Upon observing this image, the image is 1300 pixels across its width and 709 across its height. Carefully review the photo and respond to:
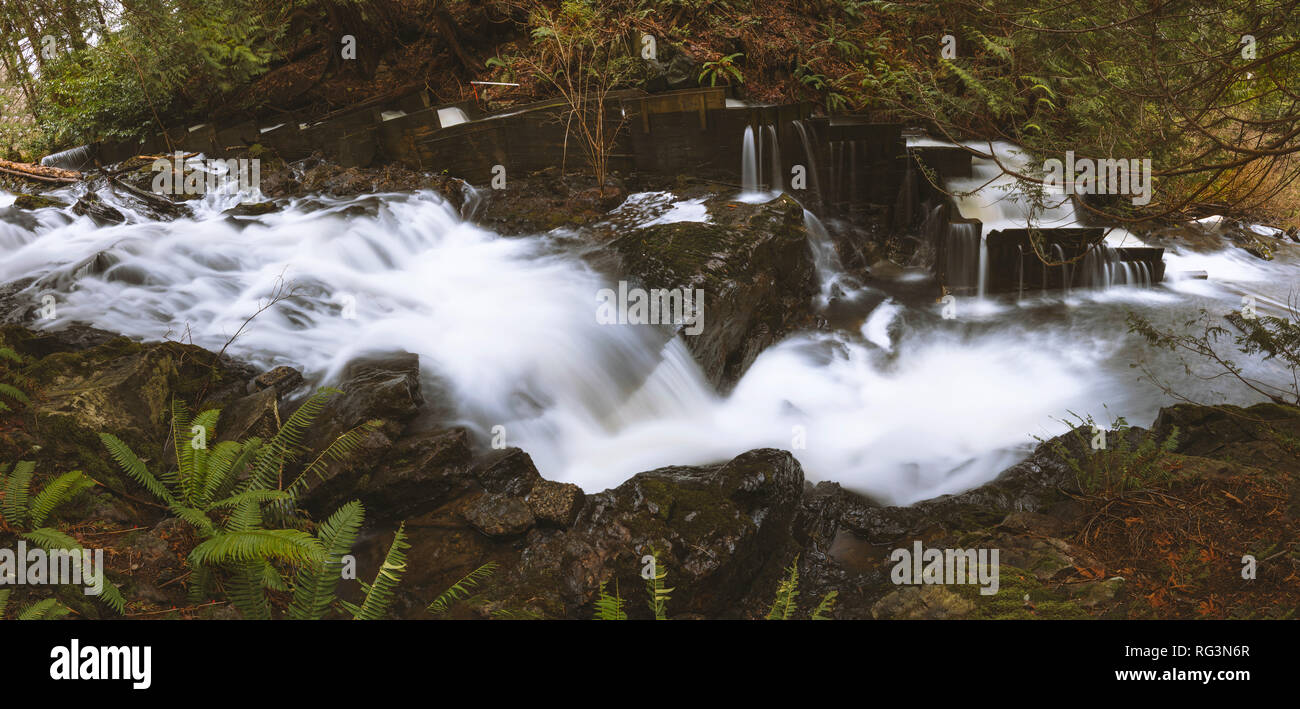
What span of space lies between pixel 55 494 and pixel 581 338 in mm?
5018

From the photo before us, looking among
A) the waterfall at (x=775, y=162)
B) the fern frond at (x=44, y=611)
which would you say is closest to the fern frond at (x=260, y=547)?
the fern frond at (x=44, y=611)

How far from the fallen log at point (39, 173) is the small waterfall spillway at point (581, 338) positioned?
46 cm

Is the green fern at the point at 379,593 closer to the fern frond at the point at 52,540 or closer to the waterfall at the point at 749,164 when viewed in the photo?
the fern frond at the point at 52,540

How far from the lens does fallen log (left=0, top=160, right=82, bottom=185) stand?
10.9 m

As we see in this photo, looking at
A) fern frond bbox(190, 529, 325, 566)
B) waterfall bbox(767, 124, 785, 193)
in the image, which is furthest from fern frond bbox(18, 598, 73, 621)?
waterfall bbox(767, 124, 785, 193)

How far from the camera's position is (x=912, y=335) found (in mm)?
9820

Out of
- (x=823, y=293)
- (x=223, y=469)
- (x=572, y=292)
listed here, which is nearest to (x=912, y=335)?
(x=823, y=293)

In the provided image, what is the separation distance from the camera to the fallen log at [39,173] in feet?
35.9

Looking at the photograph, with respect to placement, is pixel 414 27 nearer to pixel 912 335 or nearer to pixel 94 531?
pixel 912 335

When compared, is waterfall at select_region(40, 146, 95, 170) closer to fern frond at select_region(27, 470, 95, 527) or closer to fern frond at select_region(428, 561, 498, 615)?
fern frond at select_region(27, 470, 95, 527)

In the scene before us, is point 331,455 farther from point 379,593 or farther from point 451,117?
point 451,117

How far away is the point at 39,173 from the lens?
1124cm

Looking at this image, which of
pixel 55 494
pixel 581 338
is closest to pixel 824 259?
pixel 581 338
